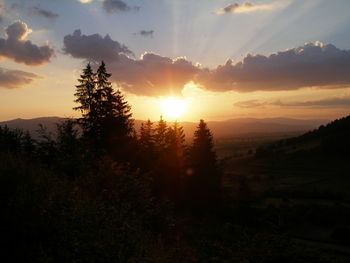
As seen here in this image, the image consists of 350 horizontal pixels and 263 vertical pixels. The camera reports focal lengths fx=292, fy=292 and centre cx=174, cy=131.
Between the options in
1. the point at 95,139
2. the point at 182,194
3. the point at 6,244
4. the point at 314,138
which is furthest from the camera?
the point at 314,138

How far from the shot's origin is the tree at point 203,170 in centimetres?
3753

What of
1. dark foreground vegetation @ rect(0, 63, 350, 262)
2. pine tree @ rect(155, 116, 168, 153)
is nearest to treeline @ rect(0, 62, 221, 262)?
dark foreground vegetation @ rect(0, 63, 350, 262)

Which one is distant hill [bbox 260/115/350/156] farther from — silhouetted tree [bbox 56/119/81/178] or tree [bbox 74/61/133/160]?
silhouetted tree [bbox 56/119/81/178]

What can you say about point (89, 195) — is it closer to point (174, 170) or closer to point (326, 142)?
point (174, 170)

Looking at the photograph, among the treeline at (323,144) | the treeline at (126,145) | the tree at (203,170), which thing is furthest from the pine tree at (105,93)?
the treeline at (323,144)

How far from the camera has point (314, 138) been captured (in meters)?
89.1

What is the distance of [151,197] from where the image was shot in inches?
770

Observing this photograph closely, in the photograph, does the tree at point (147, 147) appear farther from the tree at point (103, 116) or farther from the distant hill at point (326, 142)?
the distant hill at point (326, 142)

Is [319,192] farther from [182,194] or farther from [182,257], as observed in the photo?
[182,257]

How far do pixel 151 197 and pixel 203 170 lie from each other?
2011 cm

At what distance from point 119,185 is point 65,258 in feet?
22.3

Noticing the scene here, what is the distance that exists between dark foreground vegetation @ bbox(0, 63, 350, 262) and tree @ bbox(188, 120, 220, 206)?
138 mm

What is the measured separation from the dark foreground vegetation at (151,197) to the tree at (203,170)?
5.4 inches

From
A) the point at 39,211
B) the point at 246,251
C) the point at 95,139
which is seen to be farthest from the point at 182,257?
the point at 95,139
